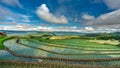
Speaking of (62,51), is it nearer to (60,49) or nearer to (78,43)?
(60,49)

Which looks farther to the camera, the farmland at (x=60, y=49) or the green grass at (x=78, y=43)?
the green grass at (x=78, y=43)

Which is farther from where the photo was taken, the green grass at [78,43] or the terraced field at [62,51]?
the green grass at [78,43]

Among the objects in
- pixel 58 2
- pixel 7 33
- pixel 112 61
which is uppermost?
pixel 58 2

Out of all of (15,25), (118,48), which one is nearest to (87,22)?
(118,48)

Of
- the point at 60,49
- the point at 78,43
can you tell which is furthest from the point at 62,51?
the point at 78,43

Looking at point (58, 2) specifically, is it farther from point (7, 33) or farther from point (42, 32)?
point (7, 33)

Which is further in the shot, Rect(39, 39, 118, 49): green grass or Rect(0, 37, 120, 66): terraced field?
Rect(39, 39, 118, 49): green grass

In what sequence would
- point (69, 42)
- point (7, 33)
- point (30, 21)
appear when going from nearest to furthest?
point (30, 21) < point (7, 33) < point (69, 42)
